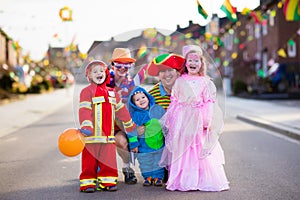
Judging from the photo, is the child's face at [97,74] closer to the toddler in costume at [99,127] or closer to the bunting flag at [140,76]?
the toddler in costume at [99,127]

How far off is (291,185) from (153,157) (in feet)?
5.64

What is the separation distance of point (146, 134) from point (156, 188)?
0.65 metres

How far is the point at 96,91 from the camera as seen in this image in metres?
6.51

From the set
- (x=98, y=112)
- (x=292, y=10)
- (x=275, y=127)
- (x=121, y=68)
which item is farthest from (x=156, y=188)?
(x=275, y=127)

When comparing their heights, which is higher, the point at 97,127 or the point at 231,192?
the point at 97,127

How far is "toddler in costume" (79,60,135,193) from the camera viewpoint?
6.45 metres

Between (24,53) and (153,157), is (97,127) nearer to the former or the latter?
(153,157)

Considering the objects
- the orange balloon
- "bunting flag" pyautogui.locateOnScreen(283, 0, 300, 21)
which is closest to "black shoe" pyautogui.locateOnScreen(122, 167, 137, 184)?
the orange balloon

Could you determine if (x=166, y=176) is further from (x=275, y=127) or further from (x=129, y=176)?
(x=275, y=127)

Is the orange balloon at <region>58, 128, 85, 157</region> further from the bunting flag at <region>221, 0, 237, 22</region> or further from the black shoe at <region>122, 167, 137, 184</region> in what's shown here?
the bunting flag at <region>221, 0, 237, 22</region>

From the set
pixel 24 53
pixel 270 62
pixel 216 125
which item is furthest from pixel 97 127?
pixel 24 53

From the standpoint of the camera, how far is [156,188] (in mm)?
6676

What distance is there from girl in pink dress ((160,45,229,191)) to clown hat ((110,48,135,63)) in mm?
680

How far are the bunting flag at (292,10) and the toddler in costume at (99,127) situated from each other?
399cm
